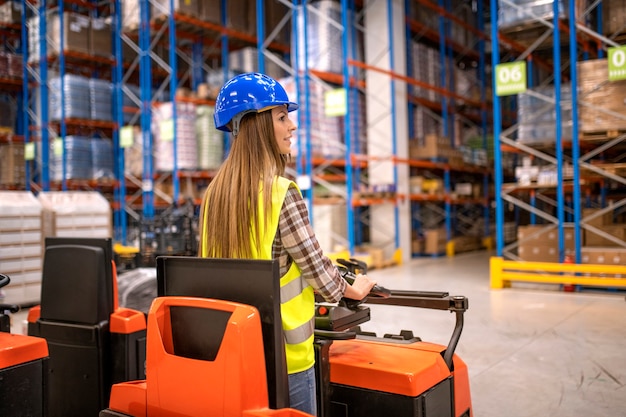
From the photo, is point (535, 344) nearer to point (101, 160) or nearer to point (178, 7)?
point (178, 7)

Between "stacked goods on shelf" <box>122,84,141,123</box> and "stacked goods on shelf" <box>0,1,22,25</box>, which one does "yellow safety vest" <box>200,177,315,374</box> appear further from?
"stacked goods on shelf" <box>0,1,22,25</box>

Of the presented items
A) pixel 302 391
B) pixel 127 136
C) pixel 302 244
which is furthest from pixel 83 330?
pixel 127 136

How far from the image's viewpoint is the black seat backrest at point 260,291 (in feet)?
5.75

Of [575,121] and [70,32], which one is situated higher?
[70,32]

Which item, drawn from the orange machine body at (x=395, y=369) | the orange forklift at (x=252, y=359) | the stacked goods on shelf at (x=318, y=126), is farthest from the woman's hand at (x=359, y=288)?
the stacked goods on shelf at (x=318, y=126)

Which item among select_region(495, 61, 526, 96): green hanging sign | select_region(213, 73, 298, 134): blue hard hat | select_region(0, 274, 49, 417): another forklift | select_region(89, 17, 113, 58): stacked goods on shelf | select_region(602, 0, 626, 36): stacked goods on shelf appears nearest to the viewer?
select_region(213, 73, 298, 134): blue hard hat

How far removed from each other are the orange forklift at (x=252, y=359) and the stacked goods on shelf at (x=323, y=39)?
348 inches

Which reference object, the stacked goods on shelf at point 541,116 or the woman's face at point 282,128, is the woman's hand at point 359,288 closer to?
the woman's face at point 282,128

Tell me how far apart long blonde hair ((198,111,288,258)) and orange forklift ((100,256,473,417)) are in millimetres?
136

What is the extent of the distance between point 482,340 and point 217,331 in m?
3.98

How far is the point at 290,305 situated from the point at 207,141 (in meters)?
10.1

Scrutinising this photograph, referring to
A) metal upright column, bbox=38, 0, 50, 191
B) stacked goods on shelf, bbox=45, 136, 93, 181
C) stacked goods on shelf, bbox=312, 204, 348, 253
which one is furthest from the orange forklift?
metal upright column, bbox=38, 0, 50, 191

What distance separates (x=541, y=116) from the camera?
8.61 meters

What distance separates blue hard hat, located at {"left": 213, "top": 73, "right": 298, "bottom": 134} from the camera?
2.02 meters
